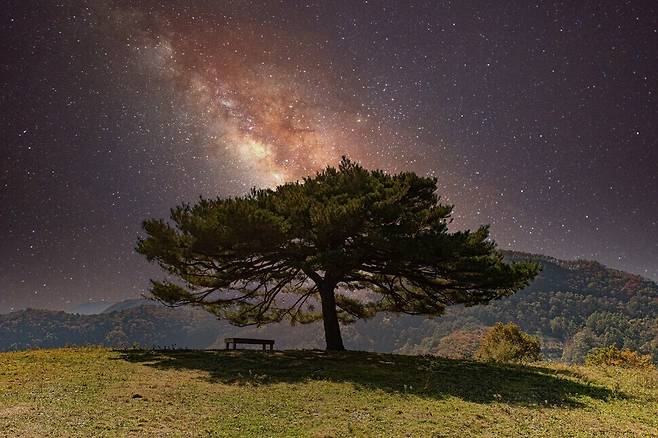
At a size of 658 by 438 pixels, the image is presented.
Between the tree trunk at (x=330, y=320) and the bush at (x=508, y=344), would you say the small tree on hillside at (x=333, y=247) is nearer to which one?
the tree trunk at (x=330, y=320)

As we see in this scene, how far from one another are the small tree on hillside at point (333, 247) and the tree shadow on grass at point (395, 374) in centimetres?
405

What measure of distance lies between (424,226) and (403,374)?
308 inches

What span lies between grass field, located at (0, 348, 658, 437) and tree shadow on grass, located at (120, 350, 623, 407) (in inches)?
2.9

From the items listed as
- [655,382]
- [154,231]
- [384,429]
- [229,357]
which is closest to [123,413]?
[384,429]

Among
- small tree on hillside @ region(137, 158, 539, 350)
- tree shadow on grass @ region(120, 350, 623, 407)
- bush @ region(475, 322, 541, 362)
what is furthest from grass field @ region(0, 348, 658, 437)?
bush @ region(475, 322, 541, 362)

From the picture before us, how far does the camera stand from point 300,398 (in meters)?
13.9

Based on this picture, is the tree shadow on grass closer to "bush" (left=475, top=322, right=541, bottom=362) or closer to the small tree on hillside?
the small tree on hillside

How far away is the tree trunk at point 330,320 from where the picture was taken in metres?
26.4

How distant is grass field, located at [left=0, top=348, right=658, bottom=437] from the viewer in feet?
36.1

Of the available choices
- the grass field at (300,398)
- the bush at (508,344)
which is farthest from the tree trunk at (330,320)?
the bush at (508,344)

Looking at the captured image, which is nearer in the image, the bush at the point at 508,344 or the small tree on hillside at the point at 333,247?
the small tree on hillside at the point at 333,247

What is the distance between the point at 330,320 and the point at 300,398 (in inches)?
504

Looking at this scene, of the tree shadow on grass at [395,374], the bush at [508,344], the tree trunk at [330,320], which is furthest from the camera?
the bush at [508,344]

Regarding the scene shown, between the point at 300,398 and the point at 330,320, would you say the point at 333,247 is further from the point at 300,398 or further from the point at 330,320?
the point at 300,398
